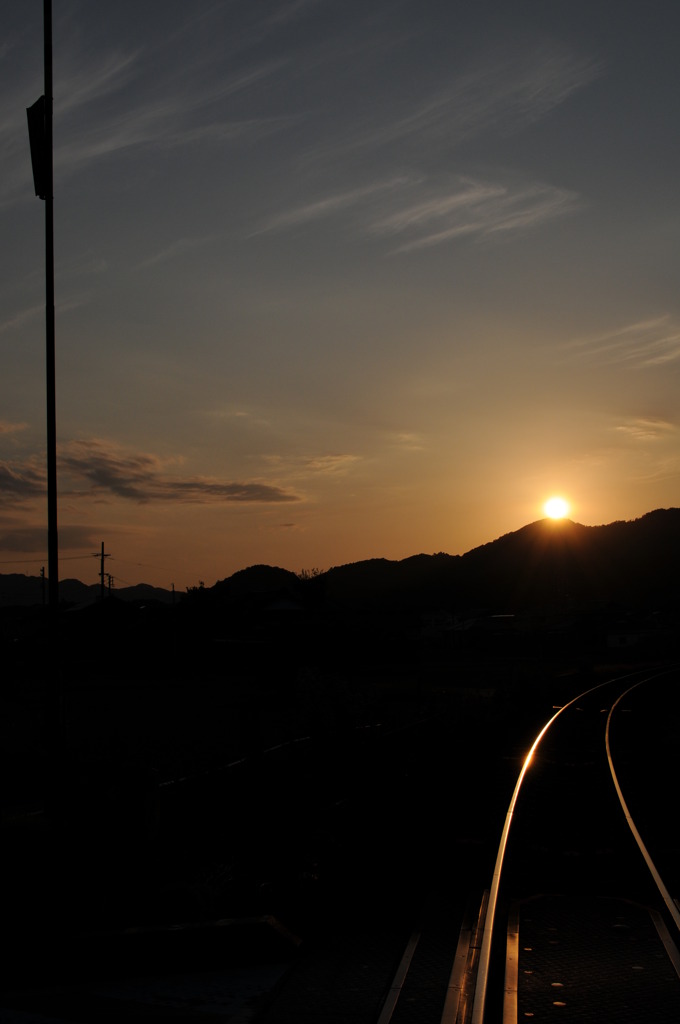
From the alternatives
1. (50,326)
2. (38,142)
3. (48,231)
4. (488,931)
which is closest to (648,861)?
(488,931)

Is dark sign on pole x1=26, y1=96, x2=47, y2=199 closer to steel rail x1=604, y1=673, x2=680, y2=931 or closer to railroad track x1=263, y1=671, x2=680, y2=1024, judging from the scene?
railroad track x1=263, y1=671, x2=680, y2=1024

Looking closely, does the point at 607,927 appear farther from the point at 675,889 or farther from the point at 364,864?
the point at 364,864

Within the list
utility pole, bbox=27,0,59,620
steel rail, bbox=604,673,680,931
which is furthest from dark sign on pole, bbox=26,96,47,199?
steel rail, bbox=604,673,680,931

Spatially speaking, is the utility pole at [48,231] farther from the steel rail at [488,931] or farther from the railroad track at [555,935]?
the railroad track at [555,935]

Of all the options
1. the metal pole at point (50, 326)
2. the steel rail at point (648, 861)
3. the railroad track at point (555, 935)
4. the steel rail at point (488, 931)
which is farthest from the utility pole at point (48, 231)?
the steel rail at point (648, 861)

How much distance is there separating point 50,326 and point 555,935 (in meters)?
9.35

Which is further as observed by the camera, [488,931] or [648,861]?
[648,861]

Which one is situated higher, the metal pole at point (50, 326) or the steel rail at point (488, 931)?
the metal pole at point (50, 326)

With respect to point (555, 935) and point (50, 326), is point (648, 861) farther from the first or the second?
point (50, 326)

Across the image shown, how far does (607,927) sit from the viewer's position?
320 inches

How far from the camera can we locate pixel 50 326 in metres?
12.7

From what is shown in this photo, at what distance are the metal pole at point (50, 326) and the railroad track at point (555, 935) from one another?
19.8 ft

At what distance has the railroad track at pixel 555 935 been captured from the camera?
20.4 feet

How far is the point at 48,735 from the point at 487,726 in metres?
21.8
